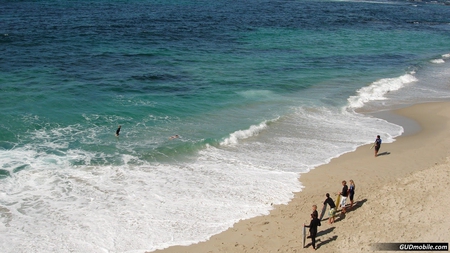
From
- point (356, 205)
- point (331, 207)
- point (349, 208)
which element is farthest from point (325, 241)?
point (356, 205)

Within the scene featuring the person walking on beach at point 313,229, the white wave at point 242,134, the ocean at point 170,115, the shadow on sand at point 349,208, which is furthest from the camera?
the white wave at point 242,134

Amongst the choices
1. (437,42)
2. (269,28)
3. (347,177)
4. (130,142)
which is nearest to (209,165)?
(130,142)

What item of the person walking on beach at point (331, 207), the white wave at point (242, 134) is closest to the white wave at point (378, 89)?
the white wave at point (242, 134)

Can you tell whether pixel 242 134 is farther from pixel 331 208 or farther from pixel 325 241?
pixel 325 241

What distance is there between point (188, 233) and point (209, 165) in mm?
6138

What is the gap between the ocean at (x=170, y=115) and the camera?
19219 mm

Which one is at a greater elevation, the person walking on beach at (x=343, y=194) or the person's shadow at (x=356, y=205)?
the person walking on beach at (x=343, y=194)

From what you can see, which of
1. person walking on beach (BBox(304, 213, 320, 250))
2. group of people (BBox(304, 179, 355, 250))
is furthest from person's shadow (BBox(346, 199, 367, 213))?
person walking on beach (BBox(304, 213, 320, 250))

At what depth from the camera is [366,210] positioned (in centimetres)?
1869

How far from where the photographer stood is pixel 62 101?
31469 millimetres

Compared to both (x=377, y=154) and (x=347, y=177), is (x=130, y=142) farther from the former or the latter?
(x=377, y=154)

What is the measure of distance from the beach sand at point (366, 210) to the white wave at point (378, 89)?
10124 millimetres

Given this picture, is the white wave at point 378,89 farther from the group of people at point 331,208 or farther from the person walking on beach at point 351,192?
the group of people at point 331,208

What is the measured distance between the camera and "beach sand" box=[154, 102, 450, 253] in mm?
16781
